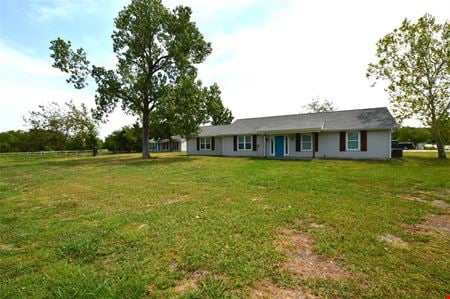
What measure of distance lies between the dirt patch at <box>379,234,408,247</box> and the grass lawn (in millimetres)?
34

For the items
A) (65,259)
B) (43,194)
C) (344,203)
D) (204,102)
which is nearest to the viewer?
(65,259)

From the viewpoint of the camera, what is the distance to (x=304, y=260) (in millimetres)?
3469

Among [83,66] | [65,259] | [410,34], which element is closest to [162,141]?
[83,66]

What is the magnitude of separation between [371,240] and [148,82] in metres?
22.4

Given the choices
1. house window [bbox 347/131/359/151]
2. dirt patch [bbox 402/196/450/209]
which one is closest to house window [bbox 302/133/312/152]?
house window [bbox 347/131/359/151]

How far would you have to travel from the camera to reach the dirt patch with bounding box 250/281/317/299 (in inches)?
105

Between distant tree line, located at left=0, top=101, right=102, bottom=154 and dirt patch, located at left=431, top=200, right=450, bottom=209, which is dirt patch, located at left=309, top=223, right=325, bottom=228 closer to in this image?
dirt patch, located at left=431, top=200, right=450, bottom=209

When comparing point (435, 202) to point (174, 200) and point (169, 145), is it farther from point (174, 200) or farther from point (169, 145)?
point (169, 145)

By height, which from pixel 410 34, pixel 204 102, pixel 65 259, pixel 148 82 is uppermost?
pixel 410 34

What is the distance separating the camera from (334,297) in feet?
8.71

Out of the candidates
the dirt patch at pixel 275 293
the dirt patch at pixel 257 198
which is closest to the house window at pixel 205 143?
the dirt patch at pixel 257 198

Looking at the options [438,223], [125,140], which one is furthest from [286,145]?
Result: [125,140]

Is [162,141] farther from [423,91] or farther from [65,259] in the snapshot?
[65,259]

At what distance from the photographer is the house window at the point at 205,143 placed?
28745 millimetres
